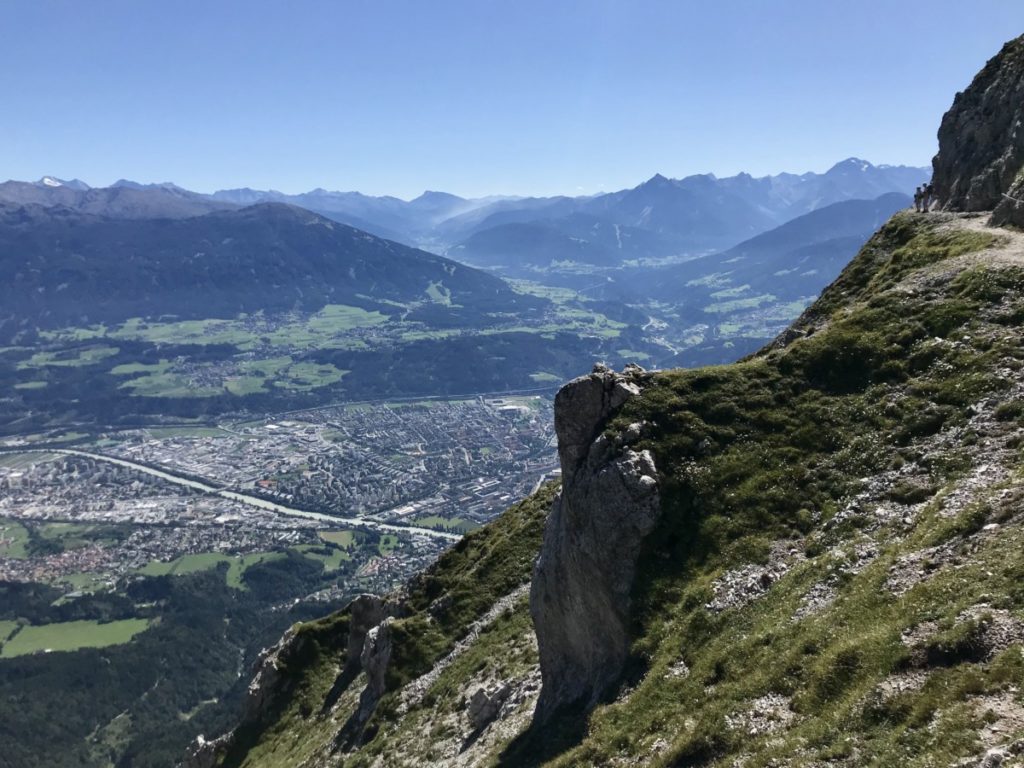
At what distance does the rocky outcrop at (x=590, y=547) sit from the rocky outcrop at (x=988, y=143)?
36.4 m

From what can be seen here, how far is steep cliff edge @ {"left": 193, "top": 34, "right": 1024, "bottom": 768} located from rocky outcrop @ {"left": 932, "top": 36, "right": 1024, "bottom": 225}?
10.3 meters

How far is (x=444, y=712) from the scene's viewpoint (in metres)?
41.2

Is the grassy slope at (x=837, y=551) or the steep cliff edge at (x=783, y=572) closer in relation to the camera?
the grassy slope at (x=837, y=551)

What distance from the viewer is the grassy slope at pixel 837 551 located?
1817 centimetres

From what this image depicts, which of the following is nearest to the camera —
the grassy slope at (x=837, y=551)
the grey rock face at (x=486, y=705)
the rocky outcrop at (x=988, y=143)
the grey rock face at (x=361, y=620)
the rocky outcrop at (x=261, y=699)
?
the grassy slope at (x=837, y=551)

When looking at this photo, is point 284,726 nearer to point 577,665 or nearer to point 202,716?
point 577,665

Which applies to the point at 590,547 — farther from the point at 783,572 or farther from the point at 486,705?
the point at 486,705

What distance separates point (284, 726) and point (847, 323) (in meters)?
55.2

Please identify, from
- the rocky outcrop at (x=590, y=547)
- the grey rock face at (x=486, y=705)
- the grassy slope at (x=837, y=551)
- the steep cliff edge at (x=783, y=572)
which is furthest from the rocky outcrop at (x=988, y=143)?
the grey rock face at (x=486, y=705)

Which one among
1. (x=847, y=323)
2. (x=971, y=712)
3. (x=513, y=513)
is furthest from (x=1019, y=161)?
(x=971, y=712)

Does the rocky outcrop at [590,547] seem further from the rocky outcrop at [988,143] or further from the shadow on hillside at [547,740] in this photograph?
the rocky outcrop at [988,143]

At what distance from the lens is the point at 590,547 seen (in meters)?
32.3

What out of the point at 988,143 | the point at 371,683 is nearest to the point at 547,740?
the point at 371,683

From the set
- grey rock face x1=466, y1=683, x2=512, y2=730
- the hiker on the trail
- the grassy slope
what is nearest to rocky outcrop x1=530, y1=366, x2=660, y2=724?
the grassy slope
